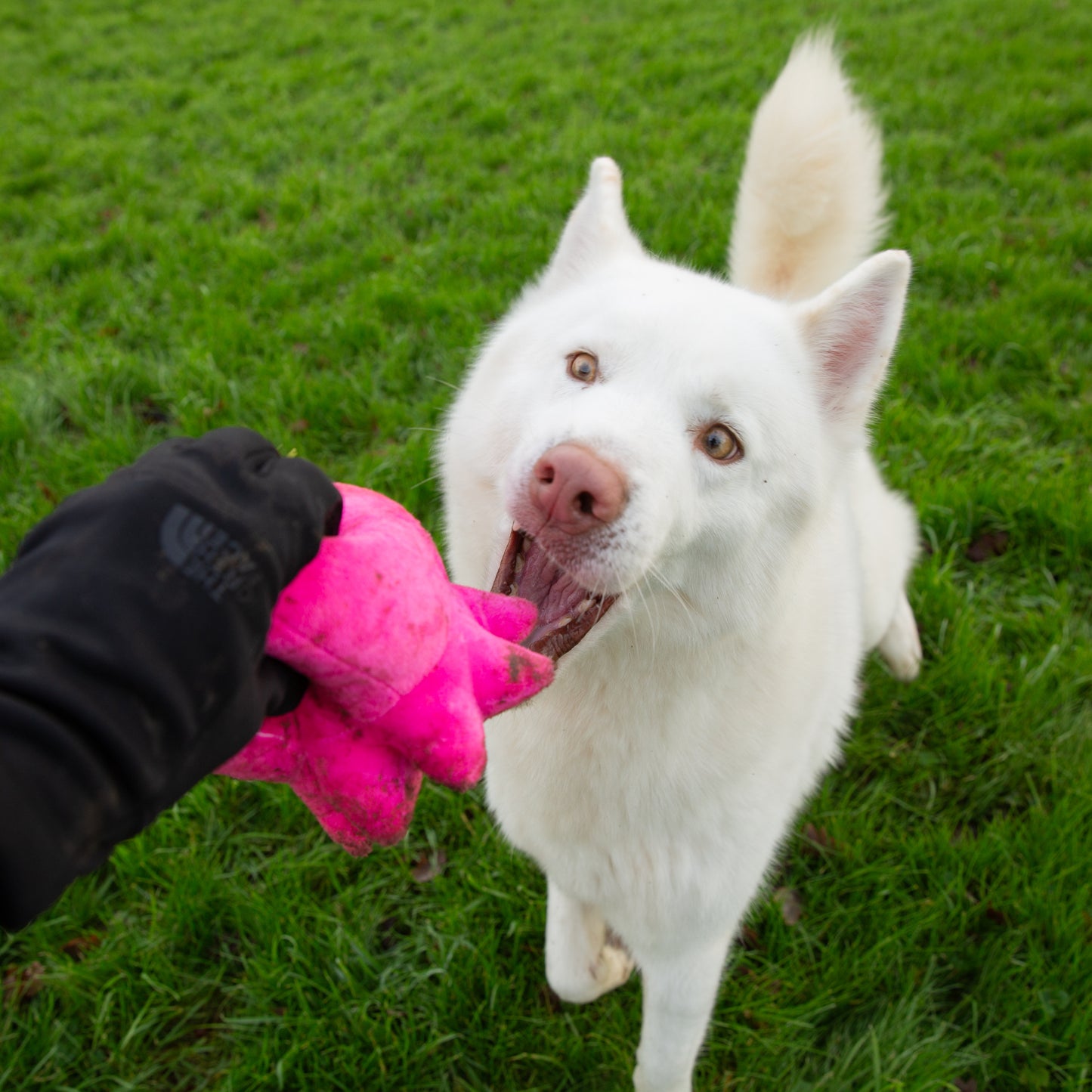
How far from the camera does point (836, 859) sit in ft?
8.14

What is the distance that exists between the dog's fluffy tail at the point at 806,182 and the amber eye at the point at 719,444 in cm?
112

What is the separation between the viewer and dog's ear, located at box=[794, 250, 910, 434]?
1.69m

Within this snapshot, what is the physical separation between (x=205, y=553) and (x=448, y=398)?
3039 millimetres

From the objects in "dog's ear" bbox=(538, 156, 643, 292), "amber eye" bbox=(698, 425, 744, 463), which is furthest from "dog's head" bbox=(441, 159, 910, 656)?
"dog's ear" bbox=(538, 156, 643, 292)

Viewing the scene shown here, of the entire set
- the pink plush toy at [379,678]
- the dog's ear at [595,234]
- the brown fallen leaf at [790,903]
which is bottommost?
the brown fallen leaf at [790,903]

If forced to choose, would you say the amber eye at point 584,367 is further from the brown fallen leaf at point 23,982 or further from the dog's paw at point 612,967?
the brown fallen leaf at point 23,982

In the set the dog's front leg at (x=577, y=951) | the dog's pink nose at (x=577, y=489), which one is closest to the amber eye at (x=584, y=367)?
the dog's pink nose at (x=577, y=489)

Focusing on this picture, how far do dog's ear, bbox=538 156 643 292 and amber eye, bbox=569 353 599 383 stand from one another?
432mm

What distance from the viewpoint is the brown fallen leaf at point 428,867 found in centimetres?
249

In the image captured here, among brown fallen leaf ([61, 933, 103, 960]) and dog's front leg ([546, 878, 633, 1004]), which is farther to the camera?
brown fallen leaf ([61, 933, 103, 960])

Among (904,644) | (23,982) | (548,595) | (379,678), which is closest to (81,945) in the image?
(23,982)

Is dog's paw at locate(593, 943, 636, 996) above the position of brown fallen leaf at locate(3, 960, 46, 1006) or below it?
below

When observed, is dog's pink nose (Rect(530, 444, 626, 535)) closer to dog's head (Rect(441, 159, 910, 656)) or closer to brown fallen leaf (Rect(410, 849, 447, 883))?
dog's head (Rect(441, 159, 910, 656))

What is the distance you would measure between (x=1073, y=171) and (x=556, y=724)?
5.31m
